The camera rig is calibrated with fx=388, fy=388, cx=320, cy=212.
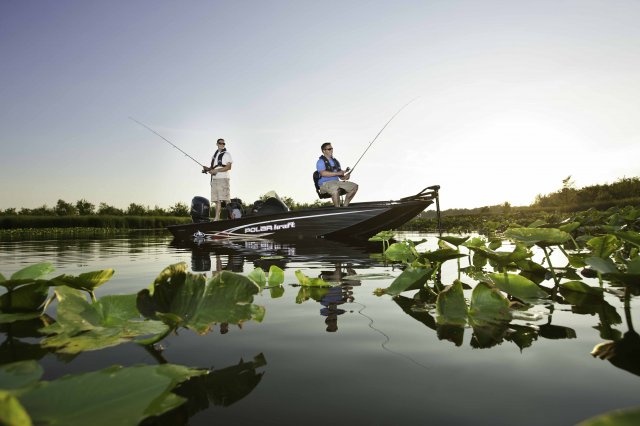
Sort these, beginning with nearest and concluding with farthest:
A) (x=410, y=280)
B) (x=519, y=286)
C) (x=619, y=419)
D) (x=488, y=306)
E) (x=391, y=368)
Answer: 1. (x=619, y=419)
2. (x=391, y=368)
3. (x=488, y=306)
4. (x=519, y=286)
5. (x=410, y=280)

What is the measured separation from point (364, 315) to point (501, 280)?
28.9 inches

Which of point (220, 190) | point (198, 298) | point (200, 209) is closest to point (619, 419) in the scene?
point (198, 298)

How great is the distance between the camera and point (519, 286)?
197 centimetres

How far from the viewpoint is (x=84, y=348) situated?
1307mm

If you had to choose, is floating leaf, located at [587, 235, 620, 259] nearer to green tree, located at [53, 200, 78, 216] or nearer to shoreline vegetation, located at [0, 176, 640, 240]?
shoreline vegetation, located at [0, 176, 640, 240]

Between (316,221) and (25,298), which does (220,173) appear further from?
(25,298)

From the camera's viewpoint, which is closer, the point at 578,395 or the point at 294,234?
the point at 578,395

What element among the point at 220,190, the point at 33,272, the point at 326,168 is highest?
the point at 326,168

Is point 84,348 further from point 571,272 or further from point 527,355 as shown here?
point 571,272

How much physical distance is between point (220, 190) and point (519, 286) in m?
10.4

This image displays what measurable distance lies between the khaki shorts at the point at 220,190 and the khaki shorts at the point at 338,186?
3.17 meters

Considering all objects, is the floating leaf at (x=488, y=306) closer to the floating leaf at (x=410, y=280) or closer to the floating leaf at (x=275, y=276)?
the floating leaf at (x=410, y=280)

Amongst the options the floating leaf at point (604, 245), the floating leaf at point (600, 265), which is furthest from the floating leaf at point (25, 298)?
the floating leaf at point (604, 245)

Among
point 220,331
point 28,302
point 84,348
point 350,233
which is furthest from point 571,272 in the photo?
point 350,233
